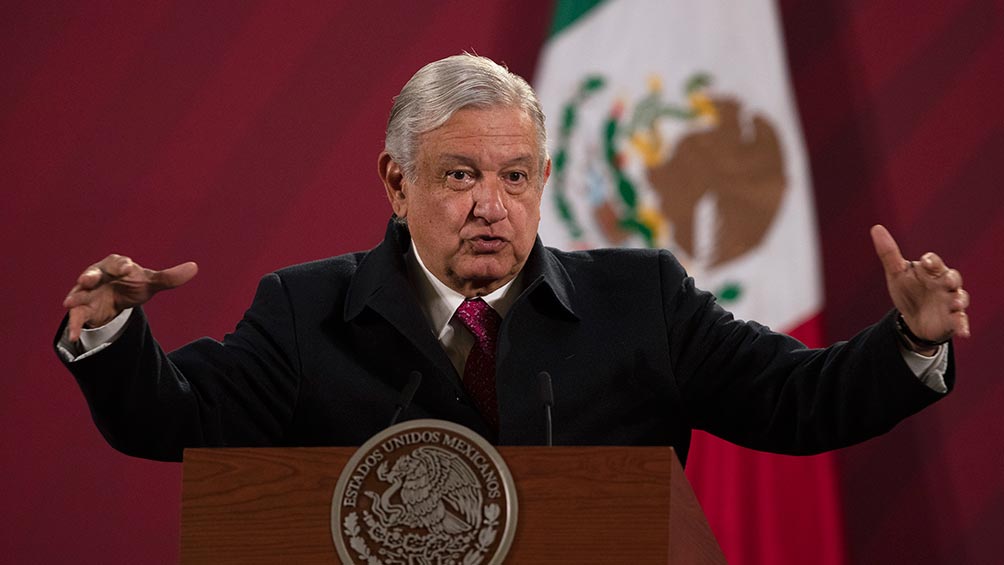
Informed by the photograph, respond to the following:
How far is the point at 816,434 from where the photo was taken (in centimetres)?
204

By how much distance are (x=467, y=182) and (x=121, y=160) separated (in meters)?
1.83

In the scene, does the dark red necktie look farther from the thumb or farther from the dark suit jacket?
the thumb

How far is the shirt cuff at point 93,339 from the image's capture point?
1770mm

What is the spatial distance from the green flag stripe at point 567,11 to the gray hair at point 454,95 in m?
1.62

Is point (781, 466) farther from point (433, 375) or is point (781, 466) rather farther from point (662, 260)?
point (433, 375)

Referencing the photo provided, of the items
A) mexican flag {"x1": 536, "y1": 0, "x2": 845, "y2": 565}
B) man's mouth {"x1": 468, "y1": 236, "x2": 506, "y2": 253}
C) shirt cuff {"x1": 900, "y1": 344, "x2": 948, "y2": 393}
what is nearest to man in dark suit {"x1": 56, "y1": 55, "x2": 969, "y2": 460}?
man's mouth {"x1": 468, "y1": 236, "x2": 506, "y2": 253}

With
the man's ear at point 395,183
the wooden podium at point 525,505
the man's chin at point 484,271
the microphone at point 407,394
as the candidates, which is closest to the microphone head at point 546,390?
the microphone at point 407,394

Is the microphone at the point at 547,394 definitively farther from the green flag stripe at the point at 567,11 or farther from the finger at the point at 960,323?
the green flag stripe at the point at 567,11

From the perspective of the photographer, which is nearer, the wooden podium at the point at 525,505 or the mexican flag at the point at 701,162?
the wooden podium at the point at 525,505

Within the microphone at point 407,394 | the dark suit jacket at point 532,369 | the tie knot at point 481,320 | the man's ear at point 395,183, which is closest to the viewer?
the microphone at point 407,394

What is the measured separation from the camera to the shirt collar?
223cm

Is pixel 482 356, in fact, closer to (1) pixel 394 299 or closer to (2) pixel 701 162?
(1) pixel 394 299

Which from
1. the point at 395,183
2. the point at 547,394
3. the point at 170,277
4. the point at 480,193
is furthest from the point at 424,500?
the point at 395,183

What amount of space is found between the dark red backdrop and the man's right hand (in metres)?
1.94
